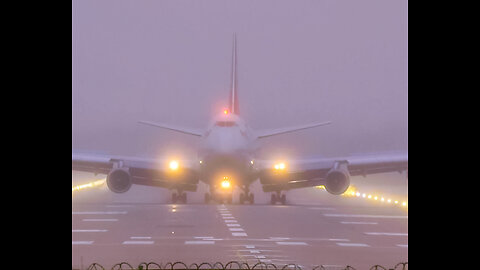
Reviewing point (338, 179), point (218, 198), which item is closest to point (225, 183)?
point (218, 198)

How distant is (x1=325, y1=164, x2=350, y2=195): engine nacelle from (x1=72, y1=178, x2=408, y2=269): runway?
3.92 metres

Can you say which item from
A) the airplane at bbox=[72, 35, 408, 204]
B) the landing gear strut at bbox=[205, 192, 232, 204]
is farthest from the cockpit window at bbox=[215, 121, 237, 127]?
the landing gear strut at bbox=[205, 192, 232, 204]

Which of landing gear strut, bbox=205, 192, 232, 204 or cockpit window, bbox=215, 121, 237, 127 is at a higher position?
cockpit window, bbox=215, 121, 237, 127

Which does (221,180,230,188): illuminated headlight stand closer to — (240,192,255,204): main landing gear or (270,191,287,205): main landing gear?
(240,192,255,204): main landing gear

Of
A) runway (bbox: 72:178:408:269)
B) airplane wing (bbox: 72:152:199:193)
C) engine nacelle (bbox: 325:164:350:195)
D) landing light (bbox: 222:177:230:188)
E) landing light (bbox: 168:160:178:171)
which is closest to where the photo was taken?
runway (bbox: 72:178:408:269)

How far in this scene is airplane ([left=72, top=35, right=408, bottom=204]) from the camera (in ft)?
126

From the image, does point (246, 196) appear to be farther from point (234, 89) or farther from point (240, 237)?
point (240, 237)

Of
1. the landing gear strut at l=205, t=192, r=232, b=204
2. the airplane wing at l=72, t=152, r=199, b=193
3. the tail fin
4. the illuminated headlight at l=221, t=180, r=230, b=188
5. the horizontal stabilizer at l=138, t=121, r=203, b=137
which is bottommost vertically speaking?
the landing gear strut at l=205, t=192, r=232, b=204

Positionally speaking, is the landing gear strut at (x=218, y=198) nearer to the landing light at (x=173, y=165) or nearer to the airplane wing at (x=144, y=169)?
the airplane wing at (x=144, y=169)

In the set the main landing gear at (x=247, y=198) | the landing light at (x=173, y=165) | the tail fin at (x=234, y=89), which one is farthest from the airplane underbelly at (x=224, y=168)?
the tail fin at (x=234, y=89)

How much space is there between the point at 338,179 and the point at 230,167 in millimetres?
5793
